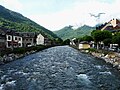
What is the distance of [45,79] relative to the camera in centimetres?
3453

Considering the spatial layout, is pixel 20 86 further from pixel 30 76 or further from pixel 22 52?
pixel 22 52

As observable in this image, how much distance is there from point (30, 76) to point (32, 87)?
7507 mm

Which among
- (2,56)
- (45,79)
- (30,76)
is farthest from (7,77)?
(2,56)

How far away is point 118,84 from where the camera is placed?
32188mm

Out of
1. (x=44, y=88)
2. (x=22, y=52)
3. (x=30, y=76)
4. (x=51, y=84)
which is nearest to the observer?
(x=44, y=88)

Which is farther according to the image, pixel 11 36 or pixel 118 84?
pixel 11 36

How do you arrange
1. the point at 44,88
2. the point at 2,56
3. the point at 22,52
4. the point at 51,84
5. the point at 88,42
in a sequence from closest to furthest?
the point at 44,88, the point at 51,84, the point at 2,56, the point at 22,52, the point at 88,42

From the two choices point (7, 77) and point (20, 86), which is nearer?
point (20, 86)

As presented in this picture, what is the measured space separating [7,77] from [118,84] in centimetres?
1500

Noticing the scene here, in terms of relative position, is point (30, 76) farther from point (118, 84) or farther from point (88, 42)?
point (88, 42)

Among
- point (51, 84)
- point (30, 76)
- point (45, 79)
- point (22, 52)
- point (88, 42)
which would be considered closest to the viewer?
point (51, 84)

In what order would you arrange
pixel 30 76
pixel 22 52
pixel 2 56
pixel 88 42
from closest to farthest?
pixel 30 76 → pixel 2 56 → pixel 22 52 → pixel 88 42

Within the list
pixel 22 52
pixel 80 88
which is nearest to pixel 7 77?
pixel 80 88

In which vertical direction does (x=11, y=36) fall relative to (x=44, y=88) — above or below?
above
